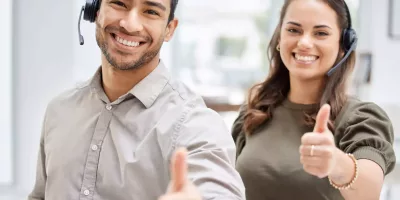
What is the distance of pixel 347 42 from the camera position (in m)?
1.75

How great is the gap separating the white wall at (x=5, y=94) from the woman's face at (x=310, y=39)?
1.82 m

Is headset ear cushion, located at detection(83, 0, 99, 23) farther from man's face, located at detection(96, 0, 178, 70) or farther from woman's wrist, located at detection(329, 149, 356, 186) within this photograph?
woman's wrist, located at detection(329, 149, 356, 186)

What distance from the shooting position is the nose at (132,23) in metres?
1.28

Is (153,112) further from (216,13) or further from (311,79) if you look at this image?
(216,13)

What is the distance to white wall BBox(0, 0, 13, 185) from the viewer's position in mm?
2938

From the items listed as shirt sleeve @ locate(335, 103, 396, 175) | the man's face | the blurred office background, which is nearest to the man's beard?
the man's face

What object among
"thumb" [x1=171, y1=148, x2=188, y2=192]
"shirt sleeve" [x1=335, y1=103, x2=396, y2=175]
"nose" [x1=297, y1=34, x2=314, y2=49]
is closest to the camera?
"thumb" [x1=171, y1=148, x2=188, y2=192]

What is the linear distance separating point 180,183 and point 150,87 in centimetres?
48

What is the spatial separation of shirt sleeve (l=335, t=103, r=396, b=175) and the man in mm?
480

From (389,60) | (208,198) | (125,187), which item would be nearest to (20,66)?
(125,187)

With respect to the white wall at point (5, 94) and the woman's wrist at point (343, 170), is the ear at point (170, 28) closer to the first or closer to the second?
the woman's wrist at point (343, 170)

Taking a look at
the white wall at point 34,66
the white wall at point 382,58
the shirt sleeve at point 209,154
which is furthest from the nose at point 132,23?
the white wall at point 382,58

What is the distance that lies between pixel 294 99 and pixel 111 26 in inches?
30.8

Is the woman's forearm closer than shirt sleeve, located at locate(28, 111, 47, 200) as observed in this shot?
Yes
